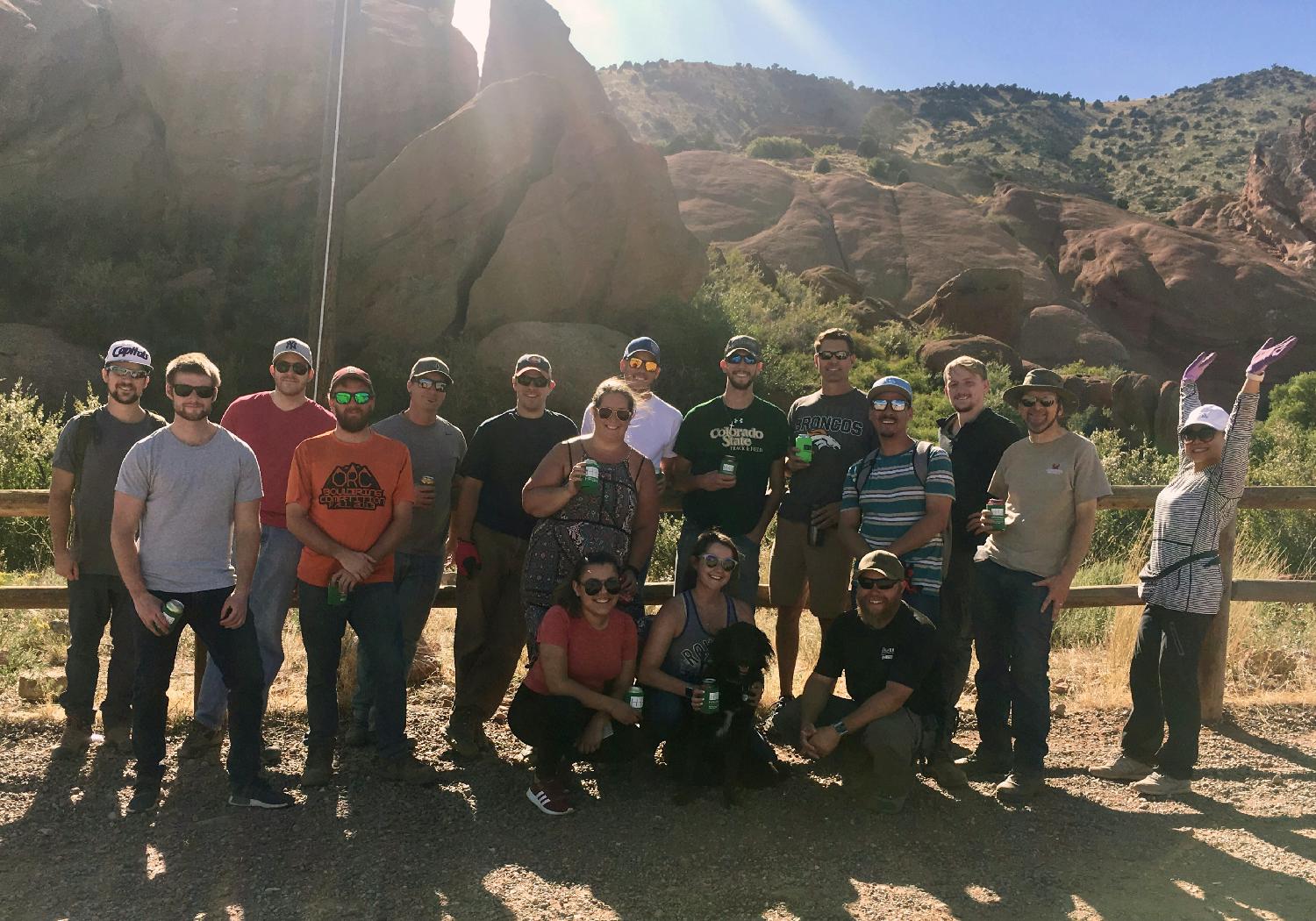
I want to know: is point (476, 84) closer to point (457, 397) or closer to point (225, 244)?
point (225, 244)

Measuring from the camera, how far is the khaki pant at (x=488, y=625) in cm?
559

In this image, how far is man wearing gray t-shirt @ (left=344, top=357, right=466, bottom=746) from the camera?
5.57m

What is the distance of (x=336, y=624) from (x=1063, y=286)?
4012 cm

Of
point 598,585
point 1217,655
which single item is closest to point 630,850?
point 598,585

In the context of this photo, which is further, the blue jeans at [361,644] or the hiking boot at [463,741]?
the hiking boot at [463,741]

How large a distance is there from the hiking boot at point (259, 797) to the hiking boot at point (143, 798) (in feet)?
1.03

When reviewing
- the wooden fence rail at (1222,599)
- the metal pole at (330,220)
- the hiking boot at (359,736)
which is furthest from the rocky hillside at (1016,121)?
the hiking boot at (359,736)

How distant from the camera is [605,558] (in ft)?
16.2

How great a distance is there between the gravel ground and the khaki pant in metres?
0.32

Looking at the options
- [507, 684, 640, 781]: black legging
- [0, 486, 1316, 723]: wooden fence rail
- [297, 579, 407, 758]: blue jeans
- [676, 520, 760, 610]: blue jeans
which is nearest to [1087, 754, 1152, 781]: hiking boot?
[0, 486, 1316, 723]: wooden fence rail

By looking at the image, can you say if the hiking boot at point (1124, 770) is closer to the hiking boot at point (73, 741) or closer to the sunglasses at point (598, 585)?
the sunglasses at point (598, 585)

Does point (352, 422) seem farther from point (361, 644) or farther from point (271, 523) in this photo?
point (361, 644)

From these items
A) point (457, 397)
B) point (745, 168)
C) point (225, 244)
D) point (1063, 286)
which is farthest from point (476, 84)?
point (1063, 286)

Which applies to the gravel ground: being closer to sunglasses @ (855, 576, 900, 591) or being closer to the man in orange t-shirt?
the man in orange t-shirt
